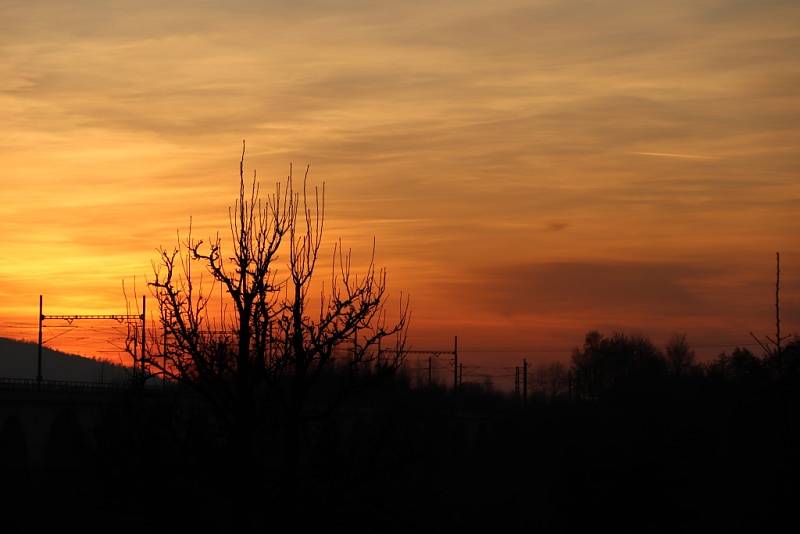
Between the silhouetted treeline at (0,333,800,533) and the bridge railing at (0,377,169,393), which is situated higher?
the bridge railing at (0,377,169,393)

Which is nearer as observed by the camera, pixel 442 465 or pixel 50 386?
pixel 442 465

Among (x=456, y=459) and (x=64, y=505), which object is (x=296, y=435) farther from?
(x=456, y=459)

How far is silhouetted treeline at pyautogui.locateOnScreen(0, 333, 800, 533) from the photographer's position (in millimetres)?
16062

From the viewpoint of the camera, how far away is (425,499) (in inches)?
1769

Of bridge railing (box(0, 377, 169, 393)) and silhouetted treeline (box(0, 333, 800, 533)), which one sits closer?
silhouetted treeline (box(0, 333, 800, 533))

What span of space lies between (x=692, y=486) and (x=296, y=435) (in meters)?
32.7

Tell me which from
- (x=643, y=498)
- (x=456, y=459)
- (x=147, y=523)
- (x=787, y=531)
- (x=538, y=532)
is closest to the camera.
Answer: (x=147, y=523)

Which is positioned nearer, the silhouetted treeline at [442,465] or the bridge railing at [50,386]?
the silhouetted treeline at [442,465]

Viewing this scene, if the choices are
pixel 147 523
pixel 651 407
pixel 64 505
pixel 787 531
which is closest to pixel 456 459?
pixel 651 407

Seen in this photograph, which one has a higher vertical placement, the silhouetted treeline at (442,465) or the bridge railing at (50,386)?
the bridge railing at (50,386)

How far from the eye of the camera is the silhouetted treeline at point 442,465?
52.7 ft

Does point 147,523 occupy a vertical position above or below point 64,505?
above

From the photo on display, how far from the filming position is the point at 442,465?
6097 cm

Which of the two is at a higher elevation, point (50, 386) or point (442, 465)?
point (50, 386)
